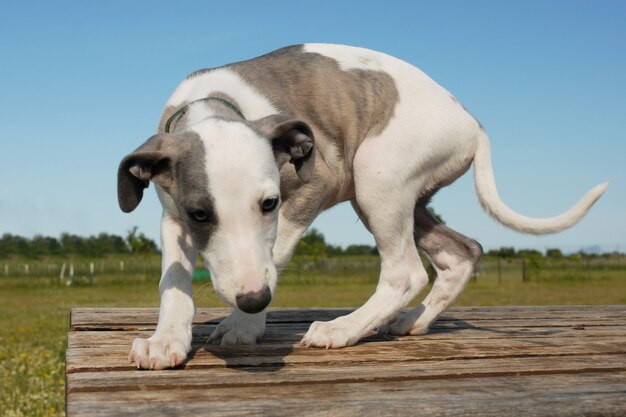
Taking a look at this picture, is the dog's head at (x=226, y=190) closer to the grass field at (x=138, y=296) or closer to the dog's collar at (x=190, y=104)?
the dog's collar at (x=190, y=104)

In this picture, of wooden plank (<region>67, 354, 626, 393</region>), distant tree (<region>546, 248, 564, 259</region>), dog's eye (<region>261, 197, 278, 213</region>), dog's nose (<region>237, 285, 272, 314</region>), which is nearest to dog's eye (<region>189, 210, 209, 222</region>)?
dog's eye (<region>261, 197, 278, 213</region>)

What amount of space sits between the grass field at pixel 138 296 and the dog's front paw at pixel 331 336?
0.39 metres

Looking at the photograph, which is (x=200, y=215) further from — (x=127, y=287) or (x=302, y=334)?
(x=127, y=287)

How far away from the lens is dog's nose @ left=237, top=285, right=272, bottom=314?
320cm

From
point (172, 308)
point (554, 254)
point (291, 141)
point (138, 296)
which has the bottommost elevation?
point (138, 296)

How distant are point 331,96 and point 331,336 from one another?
1561mm

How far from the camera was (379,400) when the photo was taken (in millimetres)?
2996

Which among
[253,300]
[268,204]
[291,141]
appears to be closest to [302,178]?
[291,141]

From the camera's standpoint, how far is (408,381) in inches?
133

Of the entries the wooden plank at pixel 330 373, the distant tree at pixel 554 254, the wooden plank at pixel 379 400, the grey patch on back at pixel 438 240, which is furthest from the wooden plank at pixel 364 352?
the distant tree at pixel 554 254

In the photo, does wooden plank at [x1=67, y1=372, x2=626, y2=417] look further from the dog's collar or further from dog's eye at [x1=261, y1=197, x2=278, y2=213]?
the dog's collar

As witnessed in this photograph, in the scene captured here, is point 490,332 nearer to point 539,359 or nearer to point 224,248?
point 539,359

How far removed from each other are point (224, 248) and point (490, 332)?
2.45 m

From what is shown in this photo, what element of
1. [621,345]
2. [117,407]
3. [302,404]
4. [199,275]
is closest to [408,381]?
[302,404]
